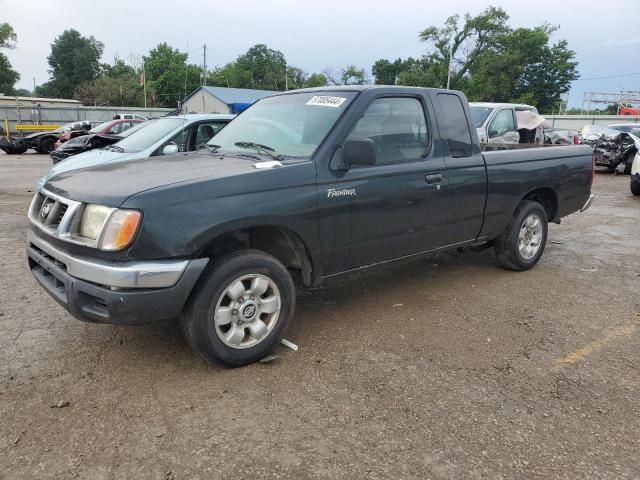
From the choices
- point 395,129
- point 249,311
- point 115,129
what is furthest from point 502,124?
point 115,129

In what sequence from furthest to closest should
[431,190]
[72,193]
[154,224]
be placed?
→ 1. [431,190]
2. [72,193]
3. [154,224]

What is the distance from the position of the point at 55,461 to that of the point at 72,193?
1.57 metres

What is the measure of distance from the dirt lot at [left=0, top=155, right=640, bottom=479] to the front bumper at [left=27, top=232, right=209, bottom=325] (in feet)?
1.62

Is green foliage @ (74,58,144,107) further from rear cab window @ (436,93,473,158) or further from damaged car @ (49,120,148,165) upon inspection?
rear cab window @ (436,93,473,158)

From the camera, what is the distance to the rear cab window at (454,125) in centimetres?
445

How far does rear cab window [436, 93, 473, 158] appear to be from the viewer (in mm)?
4453

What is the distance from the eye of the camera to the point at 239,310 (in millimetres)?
3232

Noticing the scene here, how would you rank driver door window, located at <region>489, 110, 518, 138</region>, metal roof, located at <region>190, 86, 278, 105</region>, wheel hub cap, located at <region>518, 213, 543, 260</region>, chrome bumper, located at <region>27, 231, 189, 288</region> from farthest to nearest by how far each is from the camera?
metal roof, located at <region>190, 86, 278, 105</region>, driver door window, located at <region>489, 110, 518, 138</region>, wheel hub cap, located at <region>518, 213, 543, 260</region>, chrome bumper, located at <region>27, 231, 189, 288</region>

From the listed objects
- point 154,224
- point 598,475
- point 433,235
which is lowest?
point 598,475

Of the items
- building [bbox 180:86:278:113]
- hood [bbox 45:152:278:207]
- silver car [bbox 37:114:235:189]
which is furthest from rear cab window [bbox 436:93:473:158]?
building [bbox 180:86:278:113]

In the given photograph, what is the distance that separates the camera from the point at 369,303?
4543 millimetres

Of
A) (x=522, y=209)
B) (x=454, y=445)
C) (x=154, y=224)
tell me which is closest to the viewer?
(x=454, y=445)

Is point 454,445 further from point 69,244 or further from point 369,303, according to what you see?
point 69,244

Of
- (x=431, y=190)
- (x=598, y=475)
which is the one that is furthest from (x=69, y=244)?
(x=598, y=475)
